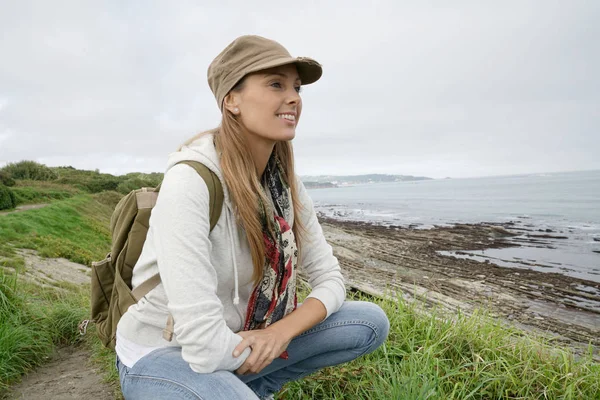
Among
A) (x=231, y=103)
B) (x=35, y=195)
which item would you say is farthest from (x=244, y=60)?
(x=35, y=195)

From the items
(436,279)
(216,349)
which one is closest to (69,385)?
(216,349)

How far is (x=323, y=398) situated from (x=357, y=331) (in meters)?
0.79

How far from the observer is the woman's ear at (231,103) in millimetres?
1789

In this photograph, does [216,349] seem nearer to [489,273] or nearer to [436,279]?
[436,279]

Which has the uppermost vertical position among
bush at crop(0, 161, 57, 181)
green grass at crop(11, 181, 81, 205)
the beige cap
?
bush at crop(0, 161, 57, 181)

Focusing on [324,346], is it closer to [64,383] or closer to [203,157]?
[203,157]

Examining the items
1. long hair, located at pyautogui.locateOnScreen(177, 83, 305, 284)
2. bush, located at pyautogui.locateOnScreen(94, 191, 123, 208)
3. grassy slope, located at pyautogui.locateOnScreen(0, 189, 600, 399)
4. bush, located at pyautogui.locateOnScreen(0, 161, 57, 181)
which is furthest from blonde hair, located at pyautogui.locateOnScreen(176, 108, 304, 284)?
bush, located at pyautogui.locateOnScreen(0, 161, 57, 181)

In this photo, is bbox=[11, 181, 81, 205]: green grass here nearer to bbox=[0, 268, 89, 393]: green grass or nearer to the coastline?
the coastline

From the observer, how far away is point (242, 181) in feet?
5.45

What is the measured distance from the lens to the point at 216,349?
4.82ft

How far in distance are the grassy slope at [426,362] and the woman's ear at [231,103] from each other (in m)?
1.66

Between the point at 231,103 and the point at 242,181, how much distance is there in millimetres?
402

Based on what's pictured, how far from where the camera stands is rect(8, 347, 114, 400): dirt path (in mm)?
2697

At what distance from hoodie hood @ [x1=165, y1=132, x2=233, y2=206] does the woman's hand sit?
1.84 ft
